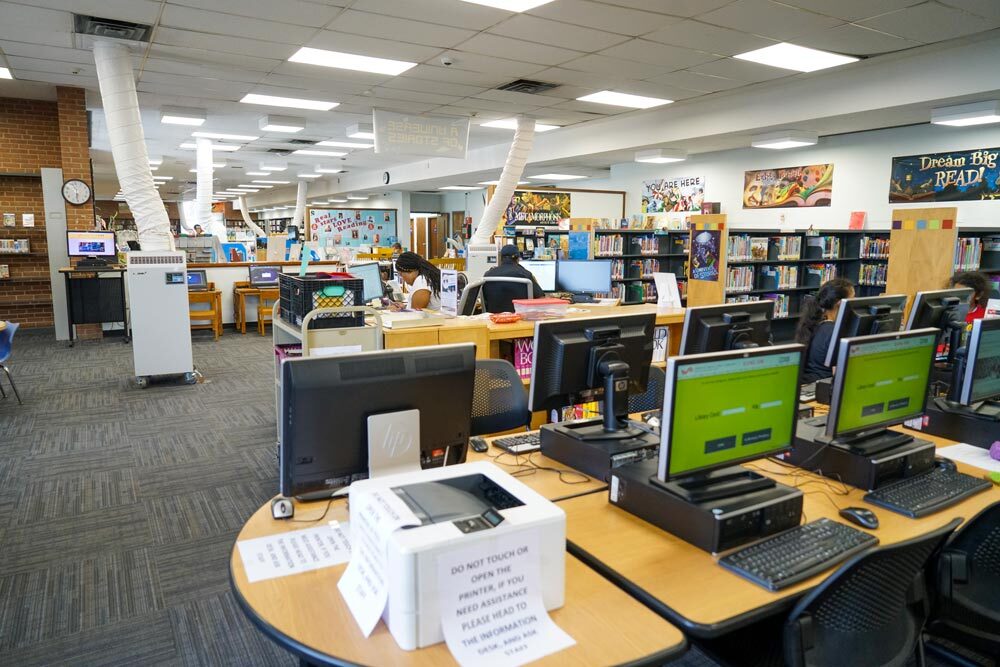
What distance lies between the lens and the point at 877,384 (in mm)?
2186

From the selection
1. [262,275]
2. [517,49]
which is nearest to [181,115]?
[262,275]

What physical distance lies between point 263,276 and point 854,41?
7.92 metres

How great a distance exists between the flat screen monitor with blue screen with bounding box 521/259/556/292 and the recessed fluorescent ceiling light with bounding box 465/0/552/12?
297cm

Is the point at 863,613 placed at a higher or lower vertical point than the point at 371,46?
lower

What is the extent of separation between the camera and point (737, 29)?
16.7ft

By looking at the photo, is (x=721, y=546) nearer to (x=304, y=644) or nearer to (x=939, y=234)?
(x=304, y=644)

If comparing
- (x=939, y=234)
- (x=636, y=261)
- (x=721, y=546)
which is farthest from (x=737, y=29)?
(x=721, y=546)

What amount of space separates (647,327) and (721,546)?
974mm

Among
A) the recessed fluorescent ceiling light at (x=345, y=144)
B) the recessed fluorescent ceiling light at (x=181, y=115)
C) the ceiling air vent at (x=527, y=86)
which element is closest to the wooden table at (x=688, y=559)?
the ceiling air vent at (x=527, y=86)

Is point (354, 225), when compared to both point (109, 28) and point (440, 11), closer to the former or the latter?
point (109, 28)

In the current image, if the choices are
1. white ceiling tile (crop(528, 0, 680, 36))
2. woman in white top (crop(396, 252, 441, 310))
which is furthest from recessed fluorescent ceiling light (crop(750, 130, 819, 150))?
woman in white top (crop(396, 252, 441, 310))

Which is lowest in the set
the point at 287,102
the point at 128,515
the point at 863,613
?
the point at 128,515

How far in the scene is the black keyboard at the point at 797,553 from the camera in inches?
59.8

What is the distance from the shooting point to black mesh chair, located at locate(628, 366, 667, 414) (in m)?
3.10
